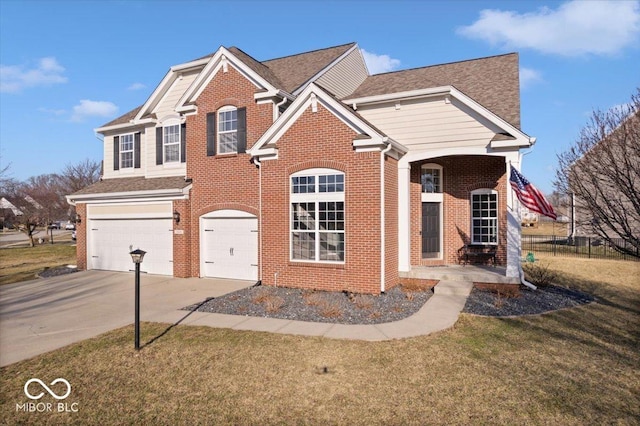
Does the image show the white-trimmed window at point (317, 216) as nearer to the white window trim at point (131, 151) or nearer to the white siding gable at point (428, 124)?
the white siding gable at point (428, 124)

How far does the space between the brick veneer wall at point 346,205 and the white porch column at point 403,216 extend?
0.91 m

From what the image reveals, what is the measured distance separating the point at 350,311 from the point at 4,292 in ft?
38.6

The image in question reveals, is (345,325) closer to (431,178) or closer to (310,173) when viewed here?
(310,173)

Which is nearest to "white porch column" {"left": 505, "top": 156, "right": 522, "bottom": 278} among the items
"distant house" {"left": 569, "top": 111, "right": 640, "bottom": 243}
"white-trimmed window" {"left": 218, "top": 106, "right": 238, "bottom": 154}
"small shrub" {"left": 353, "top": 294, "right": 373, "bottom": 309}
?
"distant house" {"left": 569, "top": 111, "right": 640, "bottom": 243}

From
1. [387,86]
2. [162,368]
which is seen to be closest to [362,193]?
[387,86]

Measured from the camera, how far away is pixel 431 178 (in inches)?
572

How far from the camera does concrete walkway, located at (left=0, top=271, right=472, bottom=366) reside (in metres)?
7.70

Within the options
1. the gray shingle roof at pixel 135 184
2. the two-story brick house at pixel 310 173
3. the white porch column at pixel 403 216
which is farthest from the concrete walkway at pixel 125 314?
the gray shingle roof at pixel 135 184

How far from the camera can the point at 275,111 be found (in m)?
13.5

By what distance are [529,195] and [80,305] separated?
1260cm

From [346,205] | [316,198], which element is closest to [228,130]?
[316,198]

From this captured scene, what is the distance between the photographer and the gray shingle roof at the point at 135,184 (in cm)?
1517

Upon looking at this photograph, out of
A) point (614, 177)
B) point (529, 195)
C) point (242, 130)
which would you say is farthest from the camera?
point (242, 130)

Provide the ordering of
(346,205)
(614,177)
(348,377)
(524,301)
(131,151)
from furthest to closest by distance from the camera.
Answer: (131,151) < (346,205) < (524,301) < (614,177) < (348,377)
